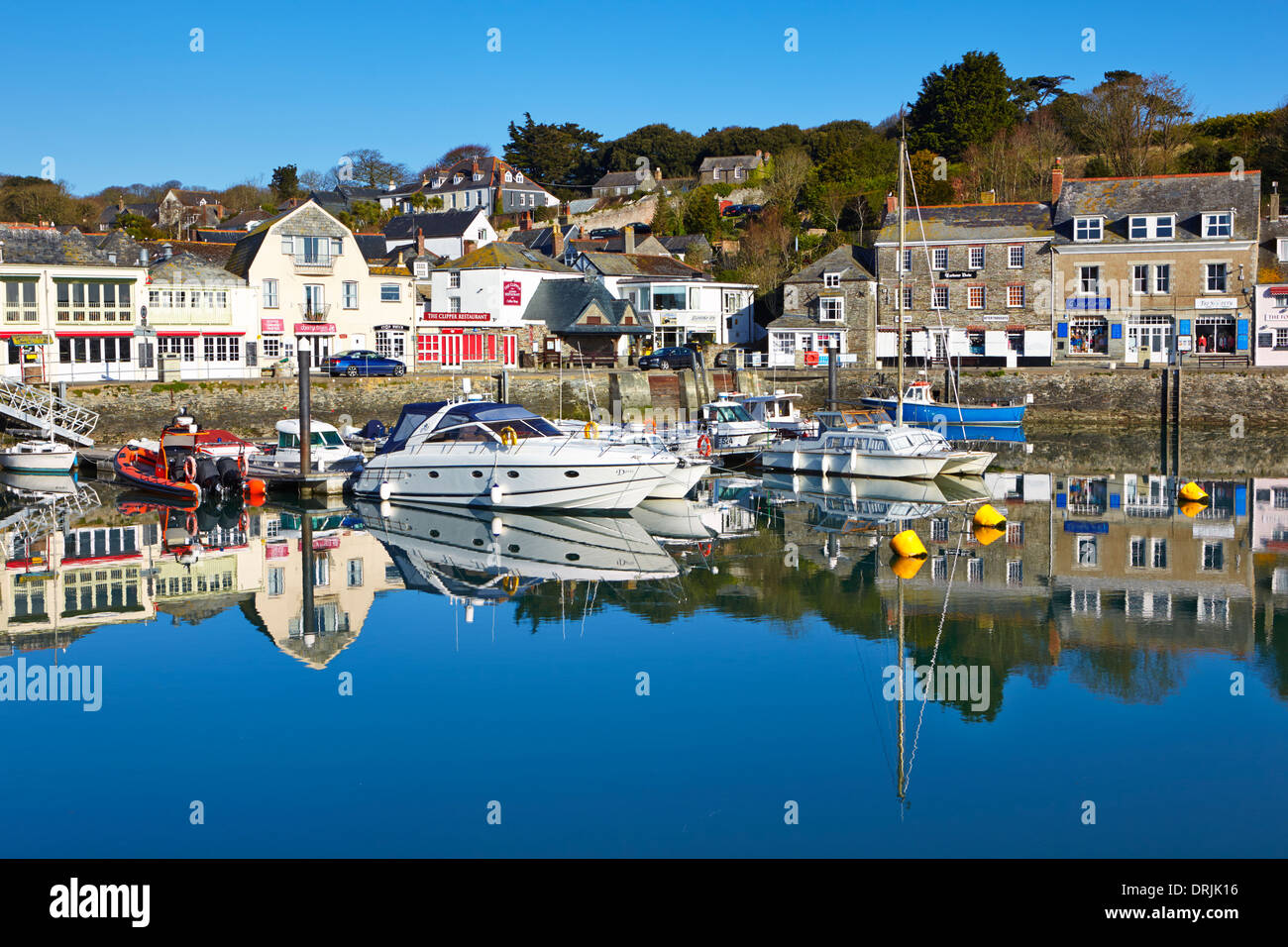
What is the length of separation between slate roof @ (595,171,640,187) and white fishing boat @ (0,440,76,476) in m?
68.0

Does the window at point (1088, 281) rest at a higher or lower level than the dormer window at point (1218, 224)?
lower

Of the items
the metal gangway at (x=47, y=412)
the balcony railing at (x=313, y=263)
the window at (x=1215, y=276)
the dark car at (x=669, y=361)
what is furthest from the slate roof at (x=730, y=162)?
the metal gangway at (x=47, y=412)

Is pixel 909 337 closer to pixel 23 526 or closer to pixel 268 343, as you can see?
pixel 268 343

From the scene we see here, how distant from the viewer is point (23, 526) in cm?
2619

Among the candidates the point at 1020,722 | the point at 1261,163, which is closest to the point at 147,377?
the point at 1020,722

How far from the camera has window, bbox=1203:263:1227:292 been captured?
5094 cm

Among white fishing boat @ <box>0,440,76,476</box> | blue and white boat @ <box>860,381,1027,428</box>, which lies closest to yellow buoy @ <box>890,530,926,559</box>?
blue and white boat @ <box>860,381,1027,428</box>

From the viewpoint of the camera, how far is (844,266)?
55469 millimetres

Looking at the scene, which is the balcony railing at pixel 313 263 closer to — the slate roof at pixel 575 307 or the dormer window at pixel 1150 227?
the slate roof at pixel 575 307

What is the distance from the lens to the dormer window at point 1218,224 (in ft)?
166

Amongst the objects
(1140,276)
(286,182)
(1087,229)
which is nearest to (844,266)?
(1087,229)

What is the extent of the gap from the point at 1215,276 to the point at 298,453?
127ft

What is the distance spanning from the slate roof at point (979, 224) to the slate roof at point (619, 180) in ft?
145
